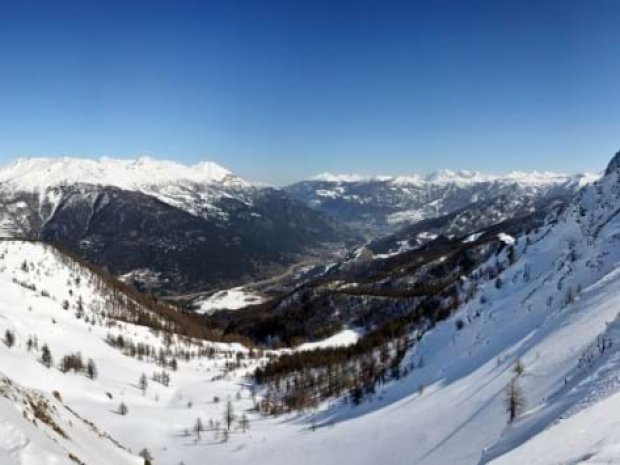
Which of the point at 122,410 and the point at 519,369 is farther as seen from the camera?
the point at 122,410

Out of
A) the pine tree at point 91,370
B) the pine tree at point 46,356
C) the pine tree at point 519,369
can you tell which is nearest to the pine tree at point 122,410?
the pine tree at point 46,356

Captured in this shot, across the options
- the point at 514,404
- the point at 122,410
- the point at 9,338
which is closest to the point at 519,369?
the point at 514,404

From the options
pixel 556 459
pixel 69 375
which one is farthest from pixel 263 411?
pixel 556 459

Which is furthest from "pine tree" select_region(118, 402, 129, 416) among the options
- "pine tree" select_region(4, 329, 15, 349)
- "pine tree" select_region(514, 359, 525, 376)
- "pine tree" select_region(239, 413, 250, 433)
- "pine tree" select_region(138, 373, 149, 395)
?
"pine tree" select_region(514, 359, 525, 376)

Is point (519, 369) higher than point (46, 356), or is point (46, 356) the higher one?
point (519, 369)

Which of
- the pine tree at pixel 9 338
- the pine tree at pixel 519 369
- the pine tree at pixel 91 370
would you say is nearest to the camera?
the pine tree at pixel 519 369

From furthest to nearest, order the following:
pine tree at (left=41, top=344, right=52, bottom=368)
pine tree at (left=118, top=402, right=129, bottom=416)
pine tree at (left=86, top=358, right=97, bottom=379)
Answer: pine tree at (left=86, top=358, right=97, bottom=379) → pine tree at (left=41, top=344, right=52, bottom=368) → pine tree at (left=118, top=402, right=129, bottom=416)

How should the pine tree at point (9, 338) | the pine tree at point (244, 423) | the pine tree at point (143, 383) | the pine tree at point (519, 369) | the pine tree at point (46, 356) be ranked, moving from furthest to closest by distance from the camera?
the pine tree at point (143, 383) < the pine tree at point (9, 338) < the pine tree at point (46, 356) < the pine tree at point (244, 423) < the pine tree at point (519, 369)

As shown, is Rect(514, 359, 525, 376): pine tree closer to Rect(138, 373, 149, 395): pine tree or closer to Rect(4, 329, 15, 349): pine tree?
Rect(138, 373, 149, 395): pine tree

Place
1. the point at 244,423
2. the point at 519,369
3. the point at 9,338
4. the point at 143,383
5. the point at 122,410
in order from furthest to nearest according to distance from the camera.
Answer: the point at 143,383, the point at 9,338, the point at 122,410, the point at 244,423, the point at 519,369

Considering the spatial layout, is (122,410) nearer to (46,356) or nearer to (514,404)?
(46,356)

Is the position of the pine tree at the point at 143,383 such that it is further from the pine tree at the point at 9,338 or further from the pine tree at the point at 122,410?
the pine tree at the point at 9,338

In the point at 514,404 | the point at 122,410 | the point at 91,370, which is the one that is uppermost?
the point at 514,404
